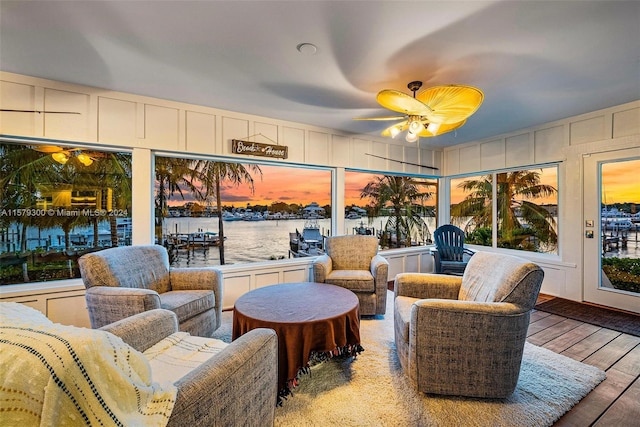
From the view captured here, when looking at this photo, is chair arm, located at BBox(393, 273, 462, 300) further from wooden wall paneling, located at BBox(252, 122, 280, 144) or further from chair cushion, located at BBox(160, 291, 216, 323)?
wooden wall paneling, located at BBox(252, 122, 280, 144)

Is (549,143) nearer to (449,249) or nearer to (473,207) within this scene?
(473,207)

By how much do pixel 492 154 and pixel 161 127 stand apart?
15.8 feet

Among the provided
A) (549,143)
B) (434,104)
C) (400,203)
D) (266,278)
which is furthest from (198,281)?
(549,143)

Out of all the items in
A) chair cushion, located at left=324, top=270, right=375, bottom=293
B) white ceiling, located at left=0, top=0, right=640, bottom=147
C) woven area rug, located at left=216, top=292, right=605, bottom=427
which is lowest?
woven area rug, located at left=216, top=292, right=605, bottom=427

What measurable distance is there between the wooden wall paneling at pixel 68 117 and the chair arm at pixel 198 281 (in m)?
1.66

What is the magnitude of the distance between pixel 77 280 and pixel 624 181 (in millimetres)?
6208

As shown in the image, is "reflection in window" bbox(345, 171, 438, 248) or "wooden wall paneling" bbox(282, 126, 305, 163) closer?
"wooden wall paneling" bbox(282, 126, 305, 163)

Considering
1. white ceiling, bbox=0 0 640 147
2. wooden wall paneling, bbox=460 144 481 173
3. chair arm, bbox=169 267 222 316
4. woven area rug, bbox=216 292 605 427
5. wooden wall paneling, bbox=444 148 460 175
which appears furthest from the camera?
wooden wall paneling, bbox=444 148 460 175

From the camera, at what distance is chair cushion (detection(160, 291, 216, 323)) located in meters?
2.25

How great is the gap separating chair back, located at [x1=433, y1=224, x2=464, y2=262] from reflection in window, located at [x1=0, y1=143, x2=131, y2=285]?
4.26 metres

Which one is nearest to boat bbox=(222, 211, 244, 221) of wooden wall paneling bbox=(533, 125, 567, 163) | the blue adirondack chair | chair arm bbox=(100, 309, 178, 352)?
chair arm bbox=(100, 309, 178, 352)

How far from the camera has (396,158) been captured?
4883mm

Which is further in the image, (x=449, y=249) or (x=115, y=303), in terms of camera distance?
(x=449, y=249)

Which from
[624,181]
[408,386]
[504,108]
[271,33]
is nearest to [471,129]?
[504,108]
